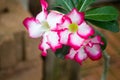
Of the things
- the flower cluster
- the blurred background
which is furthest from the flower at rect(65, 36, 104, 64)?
the blurred background

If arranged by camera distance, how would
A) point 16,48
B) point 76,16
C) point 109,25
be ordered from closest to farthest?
1. point 76,16
2. point 109,25
3. point 16,48

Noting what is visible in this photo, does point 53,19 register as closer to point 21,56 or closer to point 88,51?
point 88,51

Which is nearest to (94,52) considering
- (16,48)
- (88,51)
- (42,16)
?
(88,51)

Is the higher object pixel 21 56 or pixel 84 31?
pixel 84 31

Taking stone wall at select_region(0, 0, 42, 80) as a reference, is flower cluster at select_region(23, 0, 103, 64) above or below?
above

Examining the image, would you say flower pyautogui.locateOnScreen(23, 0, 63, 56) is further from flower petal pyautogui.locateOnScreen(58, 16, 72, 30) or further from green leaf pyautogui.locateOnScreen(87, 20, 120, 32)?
green leaf pyautogui.locateOnScreen(87, 20, 120, 32)

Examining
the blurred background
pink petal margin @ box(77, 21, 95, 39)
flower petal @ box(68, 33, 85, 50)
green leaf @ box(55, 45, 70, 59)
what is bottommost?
the blurred background

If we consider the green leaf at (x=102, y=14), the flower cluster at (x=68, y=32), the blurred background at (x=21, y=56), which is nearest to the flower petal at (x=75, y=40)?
the flower cluster at (x=68, y=32)
